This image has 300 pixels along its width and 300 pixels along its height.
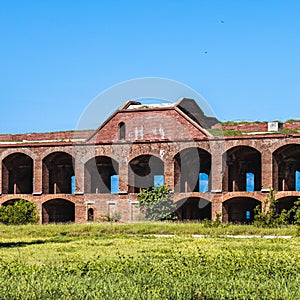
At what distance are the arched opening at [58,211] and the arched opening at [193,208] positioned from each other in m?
6.03

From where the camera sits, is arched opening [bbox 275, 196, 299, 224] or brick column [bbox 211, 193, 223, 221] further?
brick column [bbox 211, 193, 223, 221]

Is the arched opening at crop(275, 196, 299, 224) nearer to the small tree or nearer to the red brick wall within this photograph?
the red brick wall

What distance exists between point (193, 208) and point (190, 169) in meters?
2.00

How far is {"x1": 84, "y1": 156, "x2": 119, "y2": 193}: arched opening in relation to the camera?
35.5 metres

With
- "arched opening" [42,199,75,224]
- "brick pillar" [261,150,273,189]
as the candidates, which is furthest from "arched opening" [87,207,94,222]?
"brick pillar" [261,150,273,189]

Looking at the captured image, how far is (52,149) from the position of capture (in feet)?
116

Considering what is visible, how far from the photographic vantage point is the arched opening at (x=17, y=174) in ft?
120

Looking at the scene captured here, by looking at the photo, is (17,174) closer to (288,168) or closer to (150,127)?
(150,127)

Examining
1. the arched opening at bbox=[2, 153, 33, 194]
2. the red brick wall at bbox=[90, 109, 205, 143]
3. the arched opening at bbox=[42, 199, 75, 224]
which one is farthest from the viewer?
the arched opening at bbox=[2, 153, 33, 194]

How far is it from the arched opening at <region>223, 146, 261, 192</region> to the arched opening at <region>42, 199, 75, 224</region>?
8331 millimetres

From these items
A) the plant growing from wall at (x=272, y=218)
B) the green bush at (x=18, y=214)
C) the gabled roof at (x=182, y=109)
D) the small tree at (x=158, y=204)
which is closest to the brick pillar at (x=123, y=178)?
the small tree at (x=158, y=204)

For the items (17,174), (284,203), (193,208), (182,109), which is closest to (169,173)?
(193,208)

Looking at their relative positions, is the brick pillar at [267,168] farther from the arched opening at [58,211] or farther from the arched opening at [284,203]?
the arched opening at [58,211]

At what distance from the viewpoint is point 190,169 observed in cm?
3600
